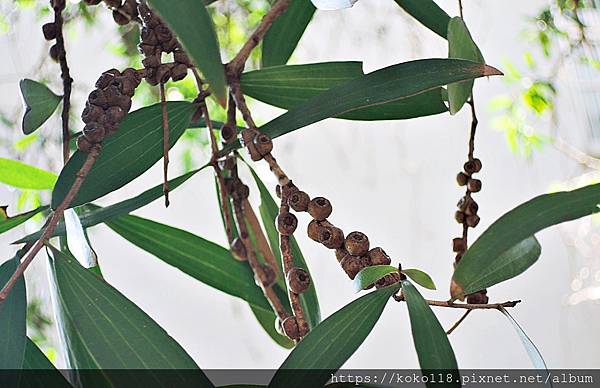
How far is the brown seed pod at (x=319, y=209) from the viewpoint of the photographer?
1.15 feet

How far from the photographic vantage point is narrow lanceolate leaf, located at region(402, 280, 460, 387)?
0.33 meters

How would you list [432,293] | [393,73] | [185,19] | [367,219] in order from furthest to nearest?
[367,219] < [432,293] < [393,73] < [185,19]

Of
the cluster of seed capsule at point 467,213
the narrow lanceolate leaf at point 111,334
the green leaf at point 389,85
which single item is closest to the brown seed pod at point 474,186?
the cluster of seed capsule at point 467,213

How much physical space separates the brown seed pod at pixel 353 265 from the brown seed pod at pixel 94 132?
0.14 metres

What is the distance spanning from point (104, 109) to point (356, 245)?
0.15 m

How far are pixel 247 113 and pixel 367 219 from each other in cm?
159

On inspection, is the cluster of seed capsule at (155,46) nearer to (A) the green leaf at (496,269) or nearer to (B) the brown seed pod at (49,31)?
(B) the brown seed pod at (49,31)

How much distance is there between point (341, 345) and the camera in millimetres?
344

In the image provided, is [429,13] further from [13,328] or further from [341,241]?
[13,328]

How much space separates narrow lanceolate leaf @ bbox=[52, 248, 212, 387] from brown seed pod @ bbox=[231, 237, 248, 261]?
0.14m

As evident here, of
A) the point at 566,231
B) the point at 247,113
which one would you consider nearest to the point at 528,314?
the point at 566,231

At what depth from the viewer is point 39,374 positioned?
0.39m

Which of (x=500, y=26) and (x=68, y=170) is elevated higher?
(x=500, y=26)

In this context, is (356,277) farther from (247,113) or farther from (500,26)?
(500,26)
